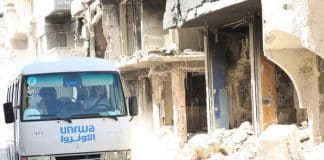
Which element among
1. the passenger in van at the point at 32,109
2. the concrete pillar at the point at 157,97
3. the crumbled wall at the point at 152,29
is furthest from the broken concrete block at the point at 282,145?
the crumbled wall at the point at 152,29

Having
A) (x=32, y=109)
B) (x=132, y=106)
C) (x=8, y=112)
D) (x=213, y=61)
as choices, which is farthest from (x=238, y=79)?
(x=8, y=112)

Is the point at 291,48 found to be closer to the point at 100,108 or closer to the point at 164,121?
the point at 100,108

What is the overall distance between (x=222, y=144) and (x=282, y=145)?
27.4ft

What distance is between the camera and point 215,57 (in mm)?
18469

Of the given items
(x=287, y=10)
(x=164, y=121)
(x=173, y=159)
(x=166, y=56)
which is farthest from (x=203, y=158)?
(x=287, y=10)

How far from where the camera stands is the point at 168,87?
2369 centimetres

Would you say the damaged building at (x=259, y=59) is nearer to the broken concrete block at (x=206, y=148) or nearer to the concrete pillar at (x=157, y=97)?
the broken concrete block at (x=206, y=148)

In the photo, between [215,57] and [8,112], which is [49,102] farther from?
[215,57]

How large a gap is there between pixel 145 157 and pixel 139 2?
5.93 m

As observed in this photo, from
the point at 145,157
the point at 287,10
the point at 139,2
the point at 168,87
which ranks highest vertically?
the point at 139,2

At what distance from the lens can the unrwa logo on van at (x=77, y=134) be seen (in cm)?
1088

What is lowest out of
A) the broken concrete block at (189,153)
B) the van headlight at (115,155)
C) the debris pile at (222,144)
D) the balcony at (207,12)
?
the broken concrete block at (189,153)

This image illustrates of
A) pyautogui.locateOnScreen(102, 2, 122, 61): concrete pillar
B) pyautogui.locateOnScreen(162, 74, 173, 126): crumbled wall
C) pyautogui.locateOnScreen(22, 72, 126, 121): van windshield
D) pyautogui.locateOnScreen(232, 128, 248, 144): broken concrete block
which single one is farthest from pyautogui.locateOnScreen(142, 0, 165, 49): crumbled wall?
pyautogui.locateOnScreen(22, 72, 126, 121): van windshield

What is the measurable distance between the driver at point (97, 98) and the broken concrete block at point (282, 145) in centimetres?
319
